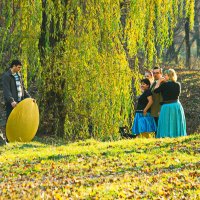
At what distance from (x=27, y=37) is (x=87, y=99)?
2103 millimetres

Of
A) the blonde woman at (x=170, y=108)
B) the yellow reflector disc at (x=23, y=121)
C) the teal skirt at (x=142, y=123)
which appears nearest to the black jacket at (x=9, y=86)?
the yellow reflector disc at (x=23, y=121)

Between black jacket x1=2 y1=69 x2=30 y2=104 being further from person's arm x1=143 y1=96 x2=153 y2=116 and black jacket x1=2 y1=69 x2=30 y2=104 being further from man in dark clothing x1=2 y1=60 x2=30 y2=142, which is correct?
person's arm x1=143 y1=96 x2=153 y2=116

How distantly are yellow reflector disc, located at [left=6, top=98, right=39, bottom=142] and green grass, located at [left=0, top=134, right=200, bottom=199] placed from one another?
2.55 feet

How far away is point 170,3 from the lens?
1714 cm

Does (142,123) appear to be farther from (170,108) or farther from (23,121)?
(23,121)

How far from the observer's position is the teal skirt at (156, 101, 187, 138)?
1548 cm

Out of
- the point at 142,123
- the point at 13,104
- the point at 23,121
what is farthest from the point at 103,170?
the point at 142,123

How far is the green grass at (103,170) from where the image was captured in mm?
8609

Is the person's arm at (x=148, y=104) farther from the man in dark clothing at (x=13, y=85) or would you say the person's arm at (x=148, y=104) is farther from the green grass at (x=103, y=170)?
the man in dark clothing at (x=13, y=85)

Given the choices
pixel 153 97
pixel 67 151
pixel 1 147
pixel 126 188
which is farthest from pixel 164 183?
pixel 153 97

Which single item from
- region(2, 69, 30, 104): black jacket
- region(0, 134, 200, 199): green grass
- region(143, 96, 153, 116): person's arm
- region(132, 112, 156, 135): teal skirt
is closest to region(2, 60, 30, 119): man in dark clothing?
region(2, 69, 30, 104): black jacket

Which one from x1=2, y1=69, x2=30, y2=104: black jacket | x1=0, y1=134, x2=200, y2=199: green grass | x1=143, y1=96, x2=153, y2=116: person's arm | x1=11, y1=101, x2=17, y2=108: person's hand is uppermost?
x1=2, y1=69, x2=30, y2=104: black jacket

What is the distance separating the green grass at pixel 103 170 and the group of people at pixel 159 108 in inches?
62.3

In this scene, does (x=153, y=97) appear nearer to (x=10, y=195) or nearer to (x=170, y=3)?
(x=170, y=3)
